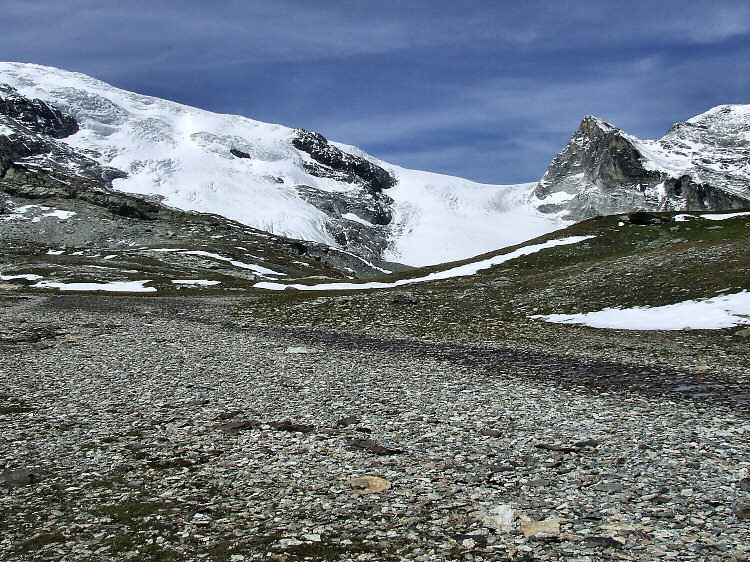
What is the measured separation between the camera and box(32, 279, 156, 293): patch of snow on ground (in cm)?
8800

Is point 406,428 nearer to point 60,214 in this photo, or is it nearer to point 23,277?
point 23,277

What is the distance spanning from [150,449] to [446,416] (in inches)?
323

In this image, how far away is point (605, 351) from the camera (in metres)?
26.8

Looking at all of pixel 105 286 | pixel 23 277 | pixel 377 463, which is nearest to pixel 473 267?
pixel 377 463

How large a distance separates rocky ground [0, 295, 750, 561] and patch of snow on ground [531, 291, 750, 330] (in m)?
9.57

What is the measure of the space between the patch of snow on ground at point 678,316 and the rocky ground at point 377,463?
957 cm

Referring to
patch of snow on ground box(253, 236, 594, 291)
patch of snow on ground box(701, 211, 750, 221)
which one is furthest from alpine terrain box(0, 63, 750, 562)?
patch of snow on ground box(701, 211, 750, 221)

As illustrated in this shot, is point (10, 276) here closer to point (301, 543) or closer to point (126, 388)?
point (126, 388)

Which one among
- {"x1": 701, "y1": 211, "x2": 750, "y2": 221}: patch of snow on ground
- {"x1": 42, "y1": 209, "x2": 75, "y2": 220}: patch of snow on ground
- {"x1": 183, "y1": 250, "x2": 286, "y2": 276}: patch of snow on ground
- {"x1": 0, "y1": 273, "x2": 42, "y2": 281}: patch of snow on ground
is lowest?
{"x1": 0, "y1": 273, "x2": 42, "y2": 281}: patch of snow on ground

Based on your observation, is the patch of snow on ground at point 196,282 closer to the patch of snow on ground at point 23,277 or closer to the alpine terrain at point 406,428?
the patch of snow on ground at point 23,277

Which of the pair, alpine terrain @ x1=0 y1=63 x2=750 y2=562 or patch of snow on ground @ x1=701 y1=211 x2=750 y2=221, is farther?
patch of snow on ground @ x1=701 y1=211 x2=750 y2=221

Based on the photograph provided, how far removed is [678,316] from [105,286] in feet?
280

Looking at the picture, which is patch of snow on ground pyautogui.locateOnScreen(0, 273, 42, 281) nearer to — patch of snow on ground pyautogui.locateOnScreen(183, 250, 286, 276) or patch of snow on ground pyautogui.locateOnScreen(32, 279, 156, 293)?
patch of snow on ground pyautogui.locateOnScreen(32, 279, 156, 293)

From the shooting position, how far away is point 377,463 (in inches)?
510
